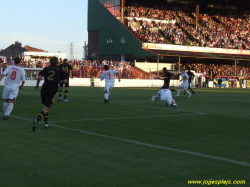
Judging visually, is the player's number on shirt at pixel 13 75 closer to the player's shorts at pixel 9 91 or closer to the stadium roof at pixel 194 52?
the player's shorts at pixel 9 91

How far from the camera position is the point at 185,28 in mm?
Result: 67562

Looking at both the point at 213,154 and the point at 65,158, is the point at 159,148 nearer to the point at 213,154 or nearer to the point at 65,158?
the point at 213,154

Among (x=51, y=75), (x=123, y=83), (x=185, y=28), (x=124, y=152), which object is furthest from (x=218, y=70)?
(x=124, y=152)

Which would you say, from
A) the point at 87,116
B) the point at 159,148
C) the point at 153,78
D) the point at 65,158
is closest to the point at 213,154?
the point at 159,148

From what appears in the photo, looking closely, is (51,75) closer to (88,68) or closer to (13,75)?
(13,75)

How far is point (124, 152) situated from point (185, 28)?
61.2m

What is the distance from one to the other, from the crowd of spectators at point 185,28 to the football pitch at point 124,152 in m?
50.5

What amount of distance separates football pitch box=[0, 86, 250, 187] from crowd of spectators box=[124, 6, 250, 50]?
50491 millimetres

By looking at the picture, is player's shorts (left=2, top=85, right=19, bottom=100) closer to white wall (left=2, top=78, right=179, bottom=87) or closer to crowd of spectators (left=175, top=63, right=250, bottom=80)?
white wall (left=2, top=78, right=179, bottom=87)

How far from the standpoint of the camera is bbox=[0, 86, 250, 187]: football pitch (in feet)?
19.6

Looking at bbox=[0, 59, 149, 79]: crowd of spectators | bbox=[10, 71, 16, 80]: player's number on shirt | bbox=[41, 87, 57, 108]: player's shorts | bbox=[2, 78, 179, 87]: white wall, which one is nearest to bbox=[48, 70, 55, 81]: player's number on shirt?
bbox=[41, 87, 57, 108]: player's shorts

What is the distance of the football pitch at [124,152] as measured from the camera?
19.6ft

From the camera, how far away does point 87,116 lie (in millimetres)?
14516

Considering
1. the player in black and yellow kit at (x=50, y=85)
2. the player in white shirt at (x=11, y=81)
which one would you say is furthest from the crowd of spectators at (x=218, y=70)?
the player in black and yellow kit at (x=50, y=85)
